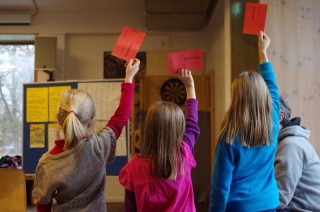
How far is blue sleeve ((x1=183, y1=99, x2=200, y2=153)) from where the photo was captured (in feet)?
4.97

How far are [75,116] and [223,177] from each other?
25.0 inches

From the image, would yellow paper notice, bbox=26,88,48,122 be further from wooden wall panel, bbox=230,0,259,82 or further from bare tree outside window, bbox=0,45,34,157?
wooden wall panel, bbox=230,0,259,82

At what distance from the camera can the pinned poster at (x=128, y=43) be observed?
5.35 ft

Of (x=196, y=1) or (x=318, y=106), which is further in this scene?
(x=196, y=1)

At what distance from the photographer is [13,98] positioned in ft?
18.5

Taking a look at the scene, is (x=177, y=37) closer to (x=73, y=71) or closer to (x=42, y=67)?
(x=73, y=71)

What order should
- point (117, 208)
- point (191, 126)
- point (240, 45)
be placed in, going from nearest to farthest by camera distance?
point (191, 126) → point (240, 45) → point (117, 208)

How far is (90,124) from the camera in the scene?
57.9 inches

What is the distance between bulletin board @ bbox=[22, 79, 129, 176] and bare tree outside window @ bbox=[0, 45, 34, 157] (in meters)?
1.97

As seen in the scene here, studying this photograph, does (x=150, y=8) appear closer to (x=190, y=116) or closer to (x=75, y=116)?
(x=190, y=116)

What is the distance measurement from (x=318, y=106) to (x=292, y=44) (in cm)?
46

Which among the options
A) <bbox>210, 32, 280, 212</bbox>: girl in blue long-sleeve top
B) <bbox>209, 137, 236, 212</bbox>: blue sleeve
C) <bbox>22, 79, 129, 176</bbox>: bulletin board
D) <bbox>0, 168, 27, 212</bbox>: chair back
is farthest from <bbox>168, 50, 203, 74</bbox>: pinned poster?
<bbox>22, 79, 129, 176</bbox>: bulletin board

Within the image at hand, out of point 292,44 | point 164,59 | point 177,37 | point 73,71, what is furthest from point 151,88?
point 292,44

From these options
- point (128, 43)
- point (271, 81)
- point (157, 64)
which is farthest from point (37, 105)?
point (271, 81)
